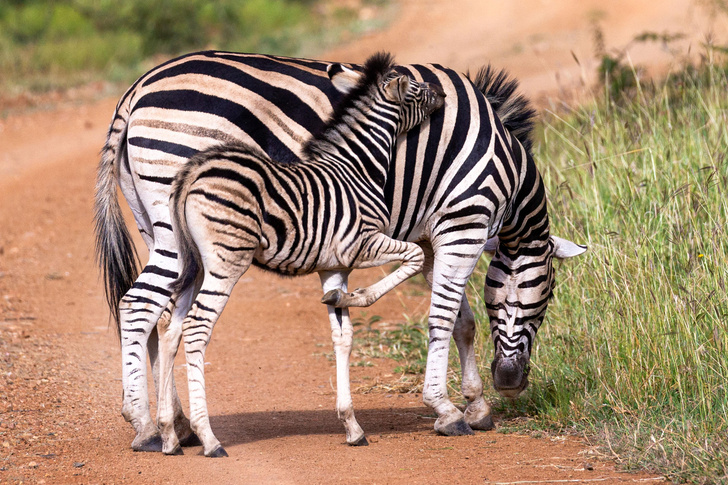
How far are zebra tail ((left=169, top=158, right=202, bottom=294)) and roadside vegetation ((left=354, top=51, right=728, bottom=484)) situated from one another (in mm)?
2229

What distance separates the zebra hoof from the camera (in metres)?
4.62

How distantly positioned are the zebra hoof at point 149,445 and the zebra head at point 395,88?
2.23m

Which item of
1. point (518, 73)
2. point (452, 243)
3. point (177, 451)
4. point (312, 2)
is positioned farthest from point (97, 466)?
point (312, 2)

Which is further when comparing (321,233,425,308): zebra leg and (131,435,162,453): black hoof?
(131,435,162,453): black hoof

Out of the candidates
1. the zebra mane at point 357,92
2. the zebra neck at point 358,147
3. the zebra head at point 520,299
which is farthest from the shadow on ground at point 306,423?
the zebra mane at point 357,92

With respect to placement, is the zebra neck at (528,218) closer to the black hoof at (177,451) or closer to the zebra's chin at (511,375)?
the zebra's chin at (511,375)

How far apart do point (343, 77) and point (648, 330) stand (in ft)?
7.58

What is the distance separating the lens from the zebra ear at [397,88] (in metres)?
4.79

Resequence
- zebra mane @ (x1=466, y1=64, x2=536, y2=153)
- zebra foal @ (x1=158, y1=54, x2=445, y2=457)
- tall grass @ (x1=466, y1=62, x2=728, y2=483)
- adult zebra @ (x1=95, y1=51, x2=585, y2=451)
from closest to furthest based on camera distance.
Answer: zebra foal @ (x1=158, y1=54, x2=445, y2=457), tall grass @ (x1=466, y1=62, x2=728, y2=483), adult zebra @ (x1=95, y1=51, x2=585, y2=451), zebra mane @ (x1=466, y1=64, x2=536, y2=153)

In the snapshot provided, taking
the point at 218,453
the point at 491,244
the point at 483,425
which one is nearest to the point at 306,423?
the point at 218,453

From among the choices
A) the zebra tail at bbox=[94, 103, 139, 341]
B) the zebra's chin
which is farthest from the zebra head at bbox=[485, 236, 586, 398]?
the zebra tail at bbox=[94, 103, 139, 341]

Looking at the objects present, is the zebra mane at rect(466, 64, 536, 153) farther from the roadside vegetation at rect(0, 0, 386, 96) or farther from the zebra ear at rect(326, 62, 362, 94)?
the roadside vegetation at rect(0, 0, 386, 96)

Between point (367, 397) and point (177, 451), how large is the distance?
1.77 m

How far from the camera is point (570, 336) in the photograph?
17.8 feet
